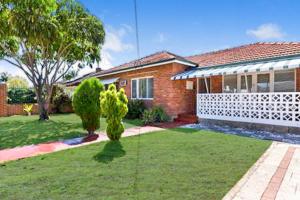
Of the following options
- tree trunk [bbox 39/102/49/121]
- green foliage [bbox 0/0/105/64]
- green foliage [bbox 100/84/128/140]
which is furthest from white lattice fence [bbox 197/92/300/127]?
tree trunk [bbox 39/102/49/121]

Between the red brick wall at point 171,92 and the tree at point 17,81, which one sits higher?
the tree at point 17,81

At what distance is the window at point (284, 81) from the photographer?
629 inches

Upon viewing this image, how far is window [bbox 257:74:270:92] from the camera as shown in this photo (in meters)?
17.3

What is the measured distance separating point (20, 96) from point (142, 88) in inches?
745

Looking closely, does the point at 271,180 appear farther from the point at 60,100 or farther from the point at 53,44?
the point at 60,100

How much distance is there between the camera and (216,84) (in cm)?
2034

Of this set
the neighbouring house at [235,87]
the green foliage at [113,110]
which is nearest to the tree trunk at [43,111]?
the neighbouring house at [235,87]

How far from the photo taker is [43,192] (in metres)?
5.53

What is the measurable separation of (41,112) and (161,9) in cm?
1605

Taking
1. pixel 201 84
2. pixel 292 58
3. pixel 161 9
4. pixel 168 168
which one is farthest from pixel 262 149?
pixel 201 84

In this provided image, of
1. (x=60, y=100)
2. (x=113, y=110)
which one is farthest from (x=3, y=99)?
(x=113, y=110)

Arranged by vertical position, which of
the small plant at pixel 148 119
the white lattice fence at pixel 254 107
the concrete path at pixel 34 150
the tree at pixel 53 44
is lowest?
the concrete path at pixel 34 150

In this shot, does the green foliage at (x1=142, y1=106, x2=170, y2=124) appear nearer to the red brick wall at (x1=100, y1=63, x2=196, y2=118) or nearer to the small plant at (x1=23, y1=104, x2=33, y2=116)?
the red brick wall at (x1=100, y1=63, x2=196, y2=118)

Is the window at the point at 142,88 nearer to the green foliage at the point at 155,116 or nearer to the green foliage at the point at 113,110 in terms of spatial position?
the green foliage at the point at 155,116
